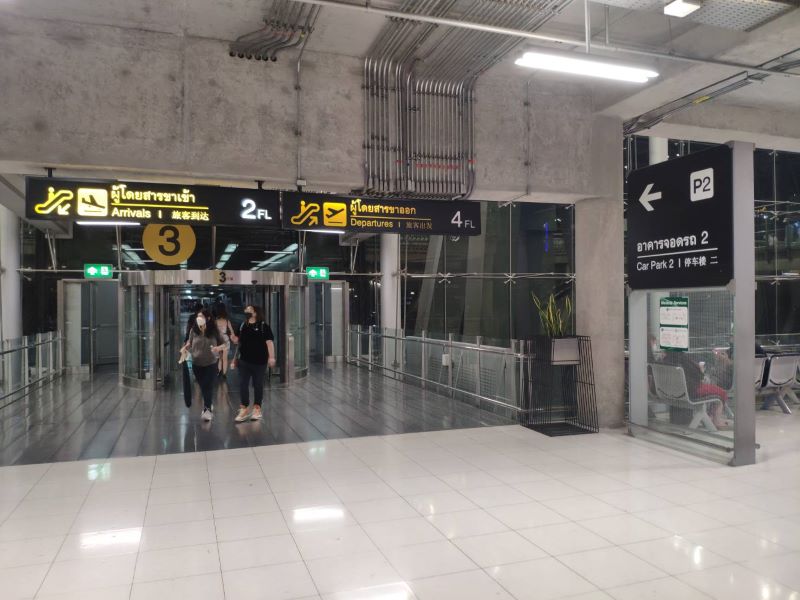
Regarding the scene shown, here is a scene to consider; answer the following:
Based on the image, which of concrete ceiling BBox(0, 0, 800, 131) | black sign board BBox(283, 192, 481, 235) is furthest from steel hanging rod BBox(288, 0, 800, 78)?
black sign board BBox(283, 192, 481, 235)

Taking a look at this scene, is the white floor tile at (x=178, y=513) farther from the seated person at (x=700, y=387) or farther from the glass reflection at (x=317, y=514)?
the seated person at (x=700, y=387)

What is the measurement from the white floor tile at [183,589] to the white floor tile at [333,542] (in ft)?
1.82

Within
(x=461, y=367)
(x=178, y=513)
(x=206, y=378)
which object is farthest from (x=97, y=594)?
(x=461, y=367)

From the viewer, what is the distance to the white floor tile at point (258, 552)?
11.3 ft

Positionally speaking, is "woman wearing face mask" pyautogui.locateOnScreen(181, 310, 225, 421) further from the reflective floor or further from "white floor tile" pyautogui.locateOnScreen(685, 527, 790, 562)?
"white floor tile" pyautogui.locateOnScreen(685, 527, 790, 562)

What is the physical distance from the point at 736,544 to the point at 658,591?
3.15 feet

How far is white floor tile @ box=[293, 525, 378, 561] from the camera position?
3574 mm

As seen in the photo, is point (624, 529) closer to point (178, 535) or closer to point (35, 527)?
point (178, 535)

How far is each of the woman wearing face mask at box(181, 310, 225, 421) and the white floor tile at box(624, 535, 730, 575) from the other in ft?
17.8

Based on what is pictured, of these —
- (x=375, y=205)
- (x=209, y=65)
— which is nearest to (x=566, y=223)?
(x=375, y=205)

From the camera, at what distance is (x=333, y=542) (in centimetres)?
373

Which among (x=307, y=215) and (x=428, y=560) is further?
(x=307, y=215)

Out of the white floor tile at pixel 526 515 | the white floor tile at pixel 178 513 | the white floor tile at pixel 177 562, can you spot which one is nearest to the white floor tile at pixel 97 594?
the white floor tile at pixel 177 562

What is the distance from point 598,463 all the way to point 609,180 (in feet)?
11.4
